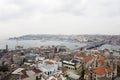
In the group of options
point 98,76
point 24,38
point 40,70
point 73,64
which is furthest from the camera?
point 24,38

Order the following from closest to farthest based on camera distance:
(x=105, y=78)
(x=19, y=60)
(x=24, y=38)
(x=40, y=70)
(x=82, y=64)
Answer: (x=105, y=78) < (x=40, y=70) < (x=82, y=64) < (x=19, y=60) < (x=24, y=38)

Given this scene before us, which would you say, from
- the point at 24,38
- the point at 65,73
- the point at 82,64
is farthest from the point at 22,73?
the point at 24,38

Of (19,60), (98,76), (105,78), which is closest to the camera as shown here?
(105,78)

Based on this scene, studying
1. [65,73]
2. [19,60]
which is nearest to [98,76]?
[65,73]

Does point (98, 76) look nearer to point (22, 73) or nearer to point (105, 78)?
point (105, 78)

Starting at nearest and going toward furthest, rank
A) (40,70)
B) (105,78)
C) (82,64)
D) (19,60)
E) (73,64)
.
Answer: (105,78), (40,70), (73,64), (82,64), (19,60)

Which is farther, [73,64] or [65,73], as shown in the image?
[73,64]

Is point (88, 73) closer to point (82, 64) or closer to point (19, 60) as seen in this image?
point (82, 64)

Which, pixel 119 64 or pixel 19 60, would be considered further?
pixel 19 60

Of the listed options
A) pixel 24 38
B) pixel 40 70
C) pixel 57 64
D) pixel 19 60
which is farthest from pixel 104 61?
pixel 24 38
